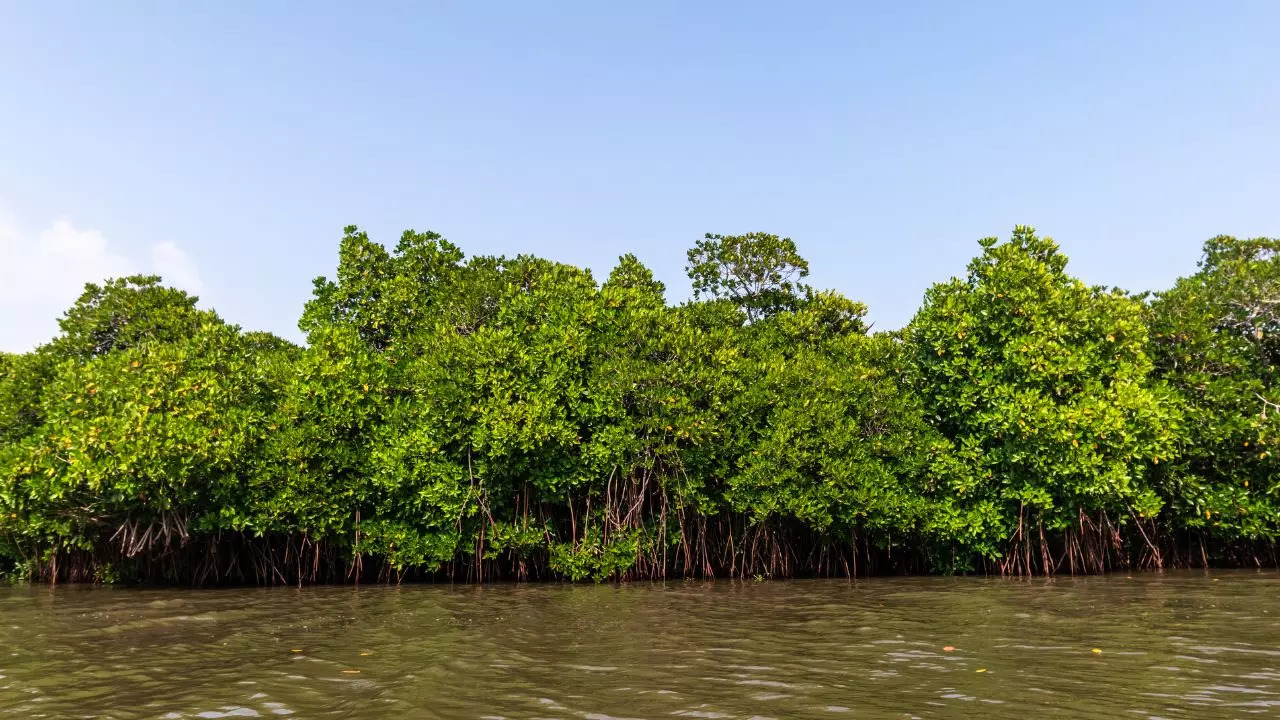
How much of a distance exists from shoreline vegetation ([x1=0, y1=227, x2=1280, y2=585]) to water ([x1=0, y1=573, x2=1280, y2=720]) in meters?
3.50

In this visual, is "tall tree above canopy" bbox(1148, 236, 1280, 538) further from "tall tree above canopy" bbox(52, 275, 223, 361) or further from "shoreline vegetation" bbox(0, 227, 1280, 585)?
"tall tree above canopy" bbox(52, 275, 223, 361)

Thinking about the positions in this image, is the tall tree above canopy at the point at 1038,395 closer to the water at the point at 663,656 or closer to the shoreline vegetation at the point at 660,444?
the shoreline vegetation at the point at 660,444

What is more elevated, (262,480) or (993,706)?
(262,480)

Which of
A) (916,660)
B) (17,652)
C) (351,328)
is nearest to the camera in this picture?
(916,660)

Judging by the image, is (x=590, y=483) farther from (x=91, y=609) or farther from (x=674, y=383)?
(x=91, y=609)

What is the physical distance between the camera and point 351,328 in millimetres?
20938

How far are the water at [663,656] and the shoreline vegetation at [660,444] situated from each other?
138 inches

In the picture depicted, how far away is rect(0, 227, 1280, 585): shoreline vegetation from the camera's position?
18875mm

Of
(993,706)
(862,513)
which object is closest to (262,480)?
(862,513)

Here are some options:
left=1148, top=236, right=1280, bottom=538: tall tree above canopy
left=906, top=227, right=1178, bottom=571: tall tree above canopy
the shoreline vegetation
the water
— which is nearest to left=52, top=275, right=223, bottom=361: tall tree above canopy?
the shoreline vegetation

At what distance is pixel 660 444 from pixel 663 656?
33.1ft

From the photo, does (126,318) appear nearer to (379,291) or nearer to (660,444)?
(379,291)

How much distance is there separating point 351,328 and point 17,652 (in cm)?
1166

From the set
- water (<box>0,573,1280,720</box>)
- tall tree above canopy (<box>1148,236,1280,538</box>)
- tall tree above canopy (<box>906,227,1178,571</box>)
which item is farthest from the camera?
tall tree above canopy (<box>1148,236,1280,538</box>)
